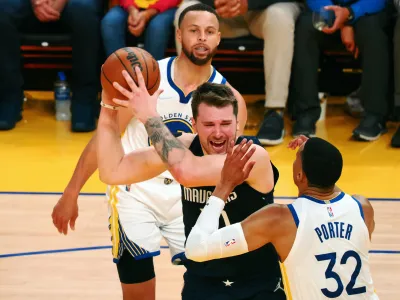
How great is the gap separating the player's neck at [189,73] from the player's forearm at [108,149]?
1057 millimetres

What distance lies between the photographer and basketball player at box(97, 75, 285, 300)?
12.4ft

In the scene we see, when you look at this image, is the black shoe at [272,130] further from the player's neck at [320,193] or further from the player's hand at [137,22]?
the player's neck at [320,193]

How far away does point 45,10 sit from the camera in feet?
28.9

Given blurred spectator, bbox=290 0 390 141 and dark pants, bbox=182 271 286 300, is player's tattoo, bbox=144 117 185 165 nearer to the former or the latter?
dark pants, bbox=182 271 286 300

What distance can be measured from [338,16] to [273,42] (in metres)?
0.65

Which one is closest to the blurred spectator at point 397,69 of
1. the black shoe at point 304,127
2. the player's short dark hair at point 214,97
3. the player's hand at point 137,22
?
the black shoe at point 304,127

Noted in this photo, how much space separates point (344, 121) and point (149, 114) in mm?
5768

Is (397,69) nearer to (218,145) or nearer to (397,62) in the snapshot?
(397,62)

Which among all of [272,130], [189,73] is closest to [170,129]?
[189,73]

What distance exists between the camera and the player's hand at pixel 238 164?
3428mm

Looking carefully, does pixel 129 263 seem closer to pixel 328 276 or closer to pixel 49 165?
pixel 328 276

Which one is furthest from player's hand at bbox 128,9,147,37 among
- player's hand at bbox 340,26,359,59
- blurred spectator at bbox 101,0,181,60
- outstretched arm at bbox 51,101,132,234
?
outstretched arm at bbox 51,101,132,234

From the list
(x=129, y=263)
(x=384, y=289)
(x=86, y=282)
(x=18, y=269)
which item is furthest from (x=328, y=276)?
(x=18, y=269)

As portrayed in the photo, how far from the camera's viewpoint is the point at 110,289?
18.1 ft
